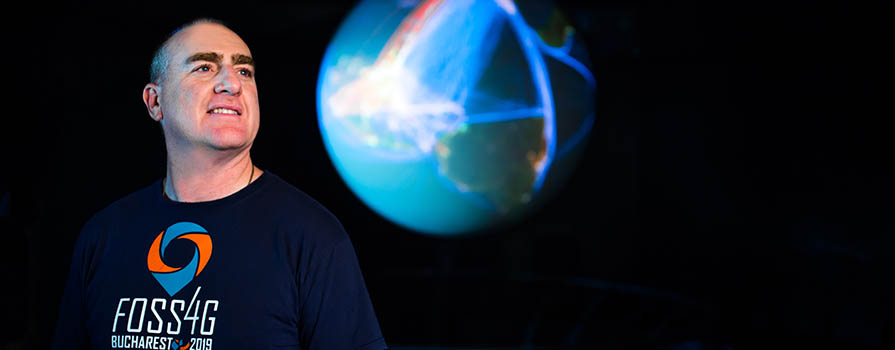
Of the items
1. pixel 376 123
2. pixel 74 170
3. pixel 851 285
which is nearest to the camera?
pixel 74 170

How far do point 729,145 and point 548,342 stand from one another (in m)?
2.16

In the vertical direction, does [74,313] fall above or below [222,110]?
below

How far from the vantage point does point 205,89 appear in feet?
4.78

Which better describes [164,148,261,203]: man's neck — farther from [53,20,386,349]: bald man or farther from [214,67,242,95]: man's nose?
[214,67,242,95]: man's nose

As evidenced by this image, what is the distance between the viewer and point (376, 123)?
4250 millimetres

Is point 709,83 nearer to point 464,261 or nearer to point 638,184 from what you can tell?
point 638,184

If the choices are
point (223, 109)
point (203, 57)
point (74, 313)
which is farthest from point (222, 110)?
point (74, 313)

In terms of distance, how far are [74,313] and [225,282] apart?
42cm

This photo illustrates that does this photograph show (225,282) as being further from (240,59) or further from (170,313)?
(240,59)

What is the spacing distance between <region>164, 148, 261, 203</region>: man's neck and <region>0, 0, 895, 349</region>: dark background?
1051 mm

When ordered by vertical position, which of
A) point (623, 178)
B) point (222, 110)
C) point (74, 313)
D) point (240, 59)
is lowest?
point (623, 178)

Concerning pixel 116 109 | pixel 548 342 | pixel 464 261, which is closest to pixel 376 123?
pixel 116 109

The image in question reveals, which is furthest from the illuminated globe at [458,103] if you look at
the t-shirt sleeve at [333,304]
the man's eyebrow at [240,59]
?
the t-shirt sleeve at [333,304]

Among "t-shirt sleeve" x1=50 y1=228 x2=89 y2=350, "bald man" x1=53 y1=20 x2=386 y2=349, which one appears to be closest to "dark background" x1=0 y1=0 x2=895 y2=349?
"t-shirt sleeve" x1=50 y1=228 x2=89 y2=350
